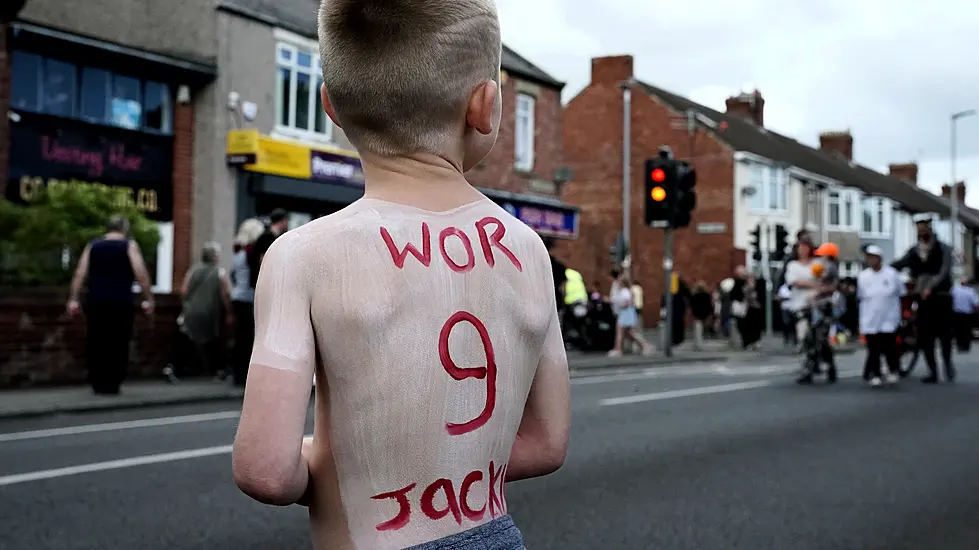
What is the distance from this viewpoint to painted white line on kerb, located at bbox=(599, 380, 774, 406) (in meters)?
11.8

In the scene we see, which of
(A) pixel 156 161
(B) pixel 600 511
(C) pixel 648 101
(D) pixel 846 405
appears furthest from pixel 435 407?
(C) pixel 648 101

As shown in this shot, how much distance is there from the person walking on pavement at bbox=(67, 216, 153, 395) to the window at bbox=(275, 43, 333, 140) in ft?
34.6

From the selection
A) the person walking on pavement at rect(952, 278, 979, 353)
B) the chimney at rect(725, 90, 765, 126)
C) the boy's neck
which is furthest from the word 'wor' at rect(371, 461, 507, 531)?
the chimney at rect(725, 90, 765, 126)

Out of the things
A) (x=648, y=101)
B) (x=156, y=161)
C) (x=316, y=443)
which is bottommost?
(x=316, y=443)

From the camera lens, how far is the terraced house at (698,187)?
4381cm

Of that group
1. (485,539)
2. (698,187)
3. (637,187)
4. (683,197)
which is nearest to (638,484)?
(485,539)

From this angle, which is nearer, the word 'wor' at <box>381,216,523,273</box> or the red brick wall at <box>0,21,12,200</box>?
the word 'wor' at <box>381,216,523,273</box>

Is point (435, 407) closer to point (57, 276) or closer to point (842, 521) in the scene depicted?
point (842, 521)

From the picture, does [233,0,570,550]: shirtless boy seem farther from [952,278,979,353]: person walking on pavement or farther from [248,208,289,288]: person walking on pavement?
[952,278,979,353]: person walking on pavement

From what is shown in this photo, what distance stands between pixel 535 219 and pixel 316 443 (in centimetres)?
2804

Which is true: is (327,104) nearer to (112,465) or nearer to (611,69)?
(112,465)

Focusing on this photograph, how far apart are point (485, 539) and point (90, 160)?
18971 mm

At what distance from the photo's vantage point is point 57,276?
13.9 m

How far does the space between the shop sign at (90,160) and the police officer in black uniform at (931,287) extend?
11.4 metres
